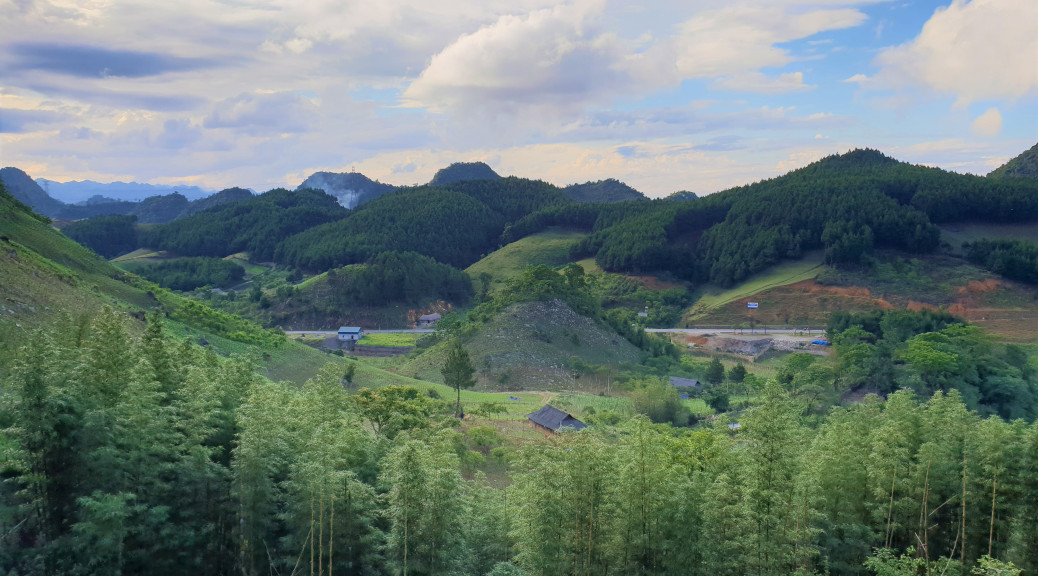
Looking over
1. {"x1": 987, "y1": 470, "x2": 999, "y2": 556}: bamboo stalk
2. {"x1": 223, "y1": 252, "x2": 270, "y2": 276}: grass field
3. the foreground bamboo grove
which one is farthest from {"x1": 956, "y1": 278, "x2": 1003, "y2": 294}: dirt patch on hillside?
{"x1": 223, "y1": 252, "x2": 270, "y2": 276}: grass field

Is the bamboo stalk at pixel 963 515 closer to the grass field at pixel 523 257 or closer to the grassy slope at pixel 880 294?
the grassy slope at pixel 880 294

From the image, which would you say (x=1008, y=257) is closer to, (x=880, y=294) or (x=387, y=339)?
(x=880, y=294)

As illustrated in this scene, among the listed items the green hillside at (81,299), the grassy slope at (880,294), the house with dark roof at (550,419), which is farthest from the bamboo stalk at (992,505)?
the grassy slope at (880,294)

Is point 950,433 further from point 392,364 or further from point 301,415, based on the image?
point 392,364

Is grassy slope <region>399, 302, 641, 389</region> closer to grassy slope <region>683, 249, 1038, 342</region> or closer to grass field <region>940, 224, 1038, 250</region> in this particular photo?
grassy slope <region>683, 249, 1038, 342</region>

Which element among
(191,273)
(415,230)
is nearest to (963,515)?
(191,273)

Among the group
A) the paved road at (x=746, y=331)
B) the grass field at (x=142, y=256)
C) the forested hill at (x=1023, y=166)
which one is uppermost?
the forested hill at (x=1023, y=166)
